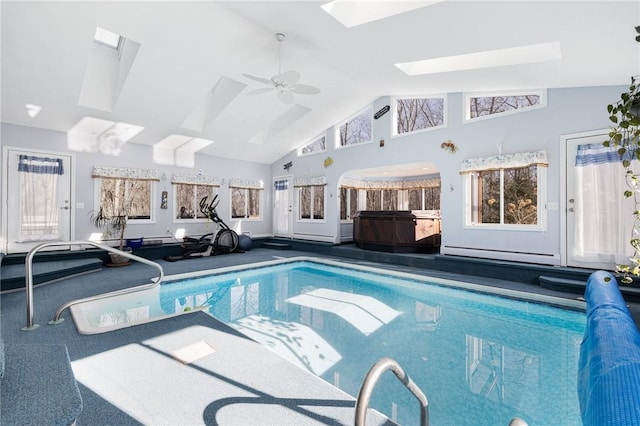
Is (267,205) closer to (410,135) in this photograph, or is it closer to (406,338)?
(410,135)

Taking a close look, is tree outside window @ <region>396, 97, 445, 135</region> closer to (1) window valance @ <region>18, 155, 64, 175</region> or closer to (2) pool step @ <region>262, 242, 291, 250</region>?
(2) pool step @ <region>262, 242, 291, 250</region>

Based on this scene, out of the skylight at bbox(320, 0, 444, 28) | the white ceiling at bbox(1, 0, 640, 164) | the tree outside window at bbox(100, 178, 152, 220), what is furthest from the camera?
the tree outside window at bbox(100, 178, 152, 220)

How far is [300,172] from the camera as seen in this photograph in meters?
10.6

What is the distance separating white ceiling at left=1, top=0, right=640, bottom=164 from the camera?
382 cm

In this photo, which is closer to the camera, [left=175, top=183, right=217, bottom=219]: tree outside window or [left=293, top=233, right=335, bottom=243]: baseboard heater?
[left=175, top=183, right=217, bottom=219]: tree outside window

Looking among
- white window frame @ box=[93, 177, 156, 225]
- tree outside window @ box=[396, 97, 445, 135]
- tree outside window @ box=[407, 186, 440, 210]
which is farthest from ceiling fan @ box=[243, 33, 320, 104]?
tree outside window @ box=[407, 186, 440, 210]

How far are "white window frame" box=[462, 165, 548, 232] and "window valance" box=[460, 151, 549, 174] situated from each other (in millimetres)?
118

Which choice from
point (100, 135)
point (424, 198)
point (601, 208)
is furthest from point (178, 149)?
point (601, 208)

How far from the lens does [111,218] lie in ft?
25.6

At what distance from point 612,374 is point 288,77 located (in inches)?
192

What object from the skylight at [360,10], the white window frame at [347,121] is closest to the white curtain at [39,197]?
the skylight at [360,10]

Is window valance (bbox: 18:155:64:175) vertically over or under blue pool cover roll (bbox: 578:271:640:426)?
over

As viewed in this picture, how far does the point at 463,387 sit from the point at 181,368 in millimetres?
2415

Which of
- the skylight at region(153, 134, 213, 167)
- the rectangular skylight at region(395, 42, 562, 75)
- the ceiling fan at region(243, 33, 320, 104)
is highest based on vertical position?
the rectangular skylight at region(395, 42, 562, 75)
